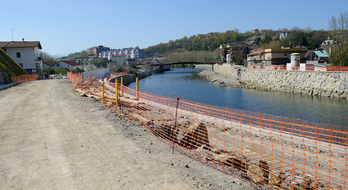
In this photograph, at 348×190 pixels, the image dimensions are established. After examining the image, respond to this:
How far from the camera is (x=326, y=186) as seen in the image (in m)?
6.73

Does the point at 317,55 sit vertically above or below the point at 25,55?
below

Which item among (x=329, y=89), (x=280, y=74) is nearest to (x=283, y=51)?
(x=280, y=74)

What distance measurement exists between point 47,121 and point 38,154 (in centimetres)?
416

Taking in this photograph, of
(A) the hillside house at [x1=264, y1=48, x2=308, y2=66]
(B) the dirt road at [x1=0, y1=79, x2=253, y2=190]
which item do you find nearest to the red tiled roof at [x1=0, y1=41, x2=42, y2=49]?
(B) the dirt road at [x1=0, y1=79, x2=253, y2=190]

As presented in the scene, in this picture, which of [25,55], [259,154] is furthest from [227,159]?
[25,55]

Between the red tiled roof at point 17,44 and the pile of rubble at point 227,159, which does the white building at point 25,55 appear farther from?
the pile of rubble at point 227,159

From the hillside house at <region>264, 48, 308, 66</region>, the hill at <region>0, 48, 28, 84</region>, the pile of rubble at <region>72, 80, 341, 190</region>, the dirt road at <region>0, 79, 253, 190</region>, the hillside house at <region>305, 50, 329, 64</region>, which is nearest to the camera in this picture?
the dirt road at <region>0, 79, 253, 190</region>

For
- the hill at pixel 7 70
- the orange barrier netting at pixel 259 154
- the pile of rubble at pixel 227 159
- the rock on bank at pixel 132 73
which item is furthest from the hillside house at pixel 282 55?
the pile of rubble at pixel 227 159

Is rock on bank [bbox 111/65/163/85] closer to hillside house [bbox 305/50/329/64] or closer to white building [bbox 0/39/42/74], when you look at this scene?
white building [bbox 0/39/42/74]

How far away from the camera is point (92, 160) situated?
6.65 m

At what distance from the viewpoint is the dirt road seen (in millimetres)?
5480

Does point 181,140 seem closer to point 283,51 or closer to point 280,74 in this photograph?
point 280,74

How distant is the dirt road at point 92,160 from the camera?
548cm

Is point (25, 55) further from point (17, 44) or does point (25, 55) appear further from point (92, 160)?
point (92, 160)
